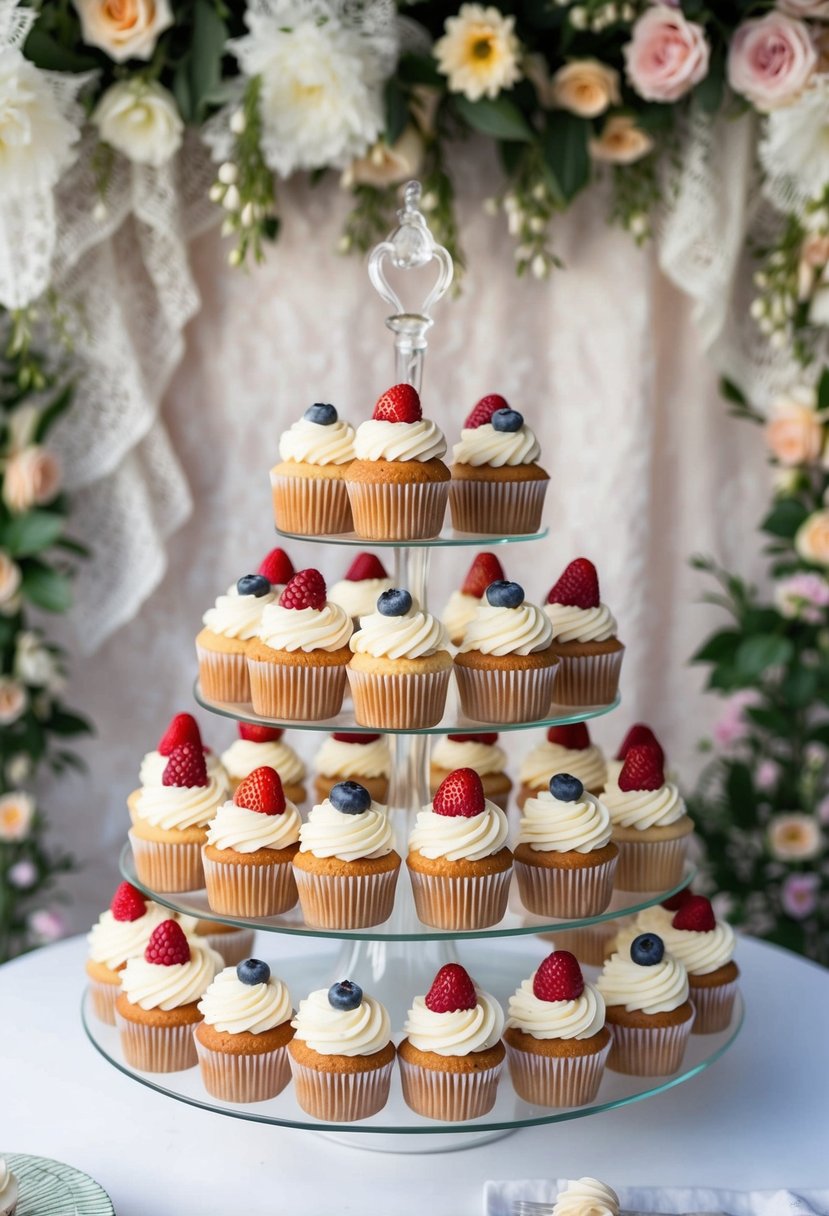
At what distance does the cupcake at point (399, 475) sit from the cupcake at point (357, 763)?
0.37 m

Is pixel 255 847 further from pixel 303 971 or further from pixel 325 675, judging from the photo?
pixel 303 971

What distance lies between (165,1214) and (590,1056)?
430 millimetres

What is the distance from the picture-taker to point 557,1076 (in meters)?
1.35

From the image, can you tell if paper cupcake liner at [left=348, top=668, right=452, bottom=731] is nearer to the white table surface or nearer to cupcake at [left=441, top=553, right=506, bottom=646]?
cupcake at [left=441, top=553, right=506, bottom=646]

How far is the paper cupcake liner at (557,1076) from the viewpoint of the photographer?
1344mm

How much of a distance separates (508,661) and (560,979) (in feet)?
1.05

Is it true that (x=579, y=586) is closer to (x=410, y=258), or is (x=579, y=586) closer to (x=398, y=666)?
(x=398, y=666)

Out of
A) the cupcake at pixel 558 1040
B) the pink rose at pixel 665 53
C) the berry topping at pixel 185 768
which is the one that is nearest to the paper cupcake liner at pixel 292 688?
the berry topping at pixel 185 768

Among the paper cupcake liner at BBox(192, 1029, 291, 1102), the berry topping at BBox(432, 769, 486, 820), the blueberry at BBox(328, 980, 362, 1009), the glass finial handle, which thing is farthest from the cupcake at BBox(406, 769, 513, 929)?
the glass finial handle

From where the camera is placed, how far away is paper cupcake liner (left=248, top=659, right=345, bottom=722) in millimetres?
1366

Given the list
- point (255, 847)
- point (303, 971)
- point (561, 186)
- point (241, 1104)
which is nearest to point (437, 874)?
point (255, 847)

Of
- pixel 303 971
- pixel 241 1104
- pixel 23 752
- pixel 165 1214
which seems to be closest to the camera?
pixel 165 1214

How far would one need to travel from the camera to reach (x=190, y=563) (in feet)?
8.54

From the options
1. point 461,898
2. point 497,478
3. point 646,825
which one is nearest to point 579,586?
point 497,478
